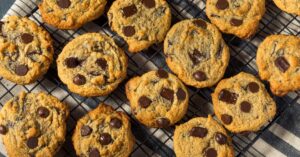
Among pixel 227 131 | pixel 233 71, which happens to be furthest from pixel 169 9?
pixel 227 131

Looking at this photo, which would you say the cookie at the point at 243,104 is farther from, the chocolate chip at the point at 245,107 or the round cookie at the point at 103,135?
the round cookie at the point at 103,135

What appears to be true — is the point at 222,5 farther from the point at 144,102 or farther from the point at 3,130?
the point at 3,130

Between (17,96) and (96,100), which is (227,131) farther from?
(17,96)

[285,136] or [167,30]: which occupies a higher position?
[167,30]

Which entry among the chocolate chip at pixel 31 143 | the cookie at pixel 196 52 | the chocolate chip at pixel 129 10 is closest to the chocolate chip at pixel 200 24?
the cookie at pixel 196 52

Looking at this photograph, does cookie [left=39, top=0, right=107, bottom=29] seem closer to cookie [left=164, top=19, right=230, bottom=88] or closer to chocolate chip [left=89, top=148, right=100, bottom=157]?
cookie [left=164, top=19, right=230, bottom=88]
